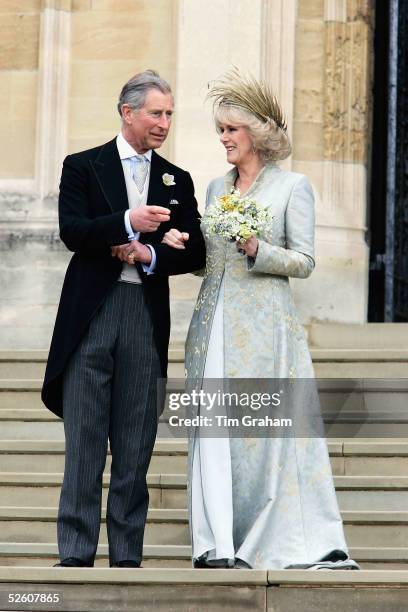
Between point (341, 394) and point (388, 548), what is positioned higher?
point (341, 394)

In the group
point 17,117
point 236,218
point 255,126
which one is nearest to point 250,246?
point 236,218

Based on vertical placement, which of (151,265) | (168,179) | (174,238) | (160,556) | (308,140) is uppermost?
(308,140)

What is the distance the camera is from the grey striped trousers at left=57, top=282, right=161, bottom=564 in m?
5.99

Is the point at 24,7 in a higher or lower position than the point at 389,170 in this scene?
higher

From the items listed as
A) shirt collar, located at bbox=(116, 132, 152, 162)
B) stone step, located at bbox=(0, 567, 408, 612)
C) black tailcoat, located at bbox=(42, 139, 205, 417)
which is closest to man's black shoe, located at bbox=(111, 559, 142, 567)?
stone step, located at bbox=(0, 567, 408, 612)

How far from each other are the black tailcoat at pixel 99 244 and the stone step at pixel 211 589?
897mm

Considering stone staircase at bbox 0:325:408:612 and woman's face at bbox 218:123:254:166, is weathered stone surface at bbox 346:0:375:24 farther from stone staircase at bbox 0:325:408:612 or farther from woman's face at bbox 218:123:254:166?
woman's face at bbox 218:123:254:166

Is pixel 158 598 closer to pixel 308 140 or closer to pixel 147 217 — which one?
pixel 147 217

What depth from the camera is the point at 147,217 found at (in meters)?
6.02

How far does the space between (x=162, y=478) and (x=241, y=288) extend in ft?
4.53

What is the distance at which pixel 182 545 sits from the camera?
6.97 metres

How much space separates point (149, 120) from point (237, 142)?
0.41 m

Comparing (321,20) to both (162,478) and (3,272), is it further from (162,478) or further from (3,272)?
(162,478)

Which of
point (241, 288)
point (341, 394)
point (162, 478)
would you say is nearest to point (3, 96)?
point (341, 394)
